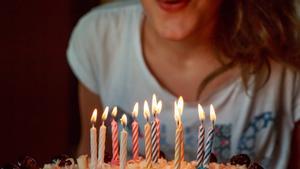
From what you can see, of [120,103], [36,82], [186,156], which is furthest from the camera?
[36,82]

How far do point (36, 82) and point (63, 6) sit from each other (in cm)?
28

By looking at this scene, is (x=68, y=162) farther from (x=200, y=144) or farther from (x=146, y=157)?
(x=200, y=144)

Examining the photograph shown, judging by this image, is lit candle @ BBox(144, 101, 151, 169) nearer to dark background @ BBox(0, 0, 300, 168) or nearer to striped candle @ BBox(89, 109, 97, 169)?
striped candle @ BBox(89, 109, 97, 169)

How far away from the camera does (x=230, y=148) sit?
1.63m

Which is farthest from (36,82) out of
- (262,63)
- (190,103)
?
(262,63)

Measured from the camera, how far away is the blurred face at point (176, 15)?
1.45m

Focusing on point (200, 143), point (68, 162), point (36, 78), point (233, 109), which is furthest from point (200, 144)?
point (36, 78)

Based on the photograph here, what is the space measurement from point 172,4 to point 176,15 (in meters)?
0.03

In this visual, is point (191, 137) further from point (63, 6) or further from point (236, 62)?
point (63, 6)

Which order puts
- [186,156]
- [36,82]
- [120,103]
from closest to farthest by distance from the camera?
[186,156] → [120,103] → [36,82]

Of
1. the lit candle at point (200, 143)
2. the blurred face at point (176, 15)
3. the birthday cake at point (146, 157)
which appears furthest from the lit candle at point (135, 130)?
the blurred face at point (176, 15)

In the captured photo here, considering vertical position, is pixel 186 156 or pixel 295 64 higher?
pixel 295 64

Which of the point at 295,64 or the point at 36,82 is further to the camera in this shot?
the point at 36,82

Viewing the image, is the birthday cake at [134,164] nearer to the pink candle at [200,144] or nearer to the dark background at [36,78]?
the pink candle at [200,144]
